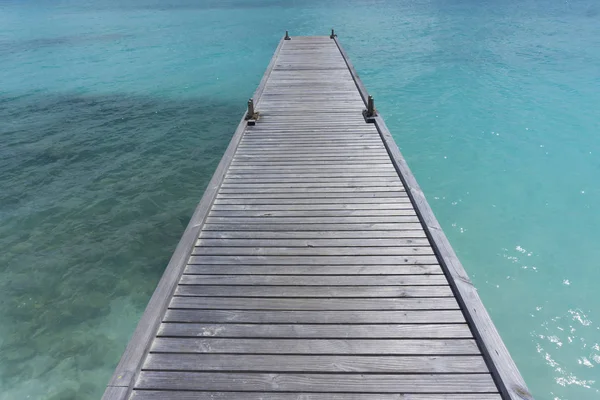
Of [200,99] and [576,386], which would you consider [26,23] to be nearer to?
[200,99]

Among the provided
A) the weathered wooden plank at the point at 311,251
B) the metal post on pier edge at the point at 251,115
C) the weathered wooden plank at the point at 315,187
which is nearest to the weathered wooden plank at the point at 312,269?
the weathered wooden plank at the point at 311,251

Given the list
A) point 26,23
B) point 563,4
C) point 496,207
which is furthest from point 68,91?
point 563,4

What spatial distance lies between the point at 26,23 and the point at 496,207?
159 feet

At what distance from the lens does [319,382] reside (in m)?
3.54

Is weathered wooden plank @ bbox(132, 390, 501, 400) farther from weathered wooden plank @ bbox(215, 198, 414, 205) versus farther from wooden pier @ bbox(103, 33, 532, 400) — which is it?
weathered wooden plank @ bbox(215, 198, 414, 205)

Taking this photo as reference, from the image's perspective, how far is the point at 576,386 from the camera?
5957mm

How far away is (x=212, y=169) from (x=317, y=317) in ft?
28.6

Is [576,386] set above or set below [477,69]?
below

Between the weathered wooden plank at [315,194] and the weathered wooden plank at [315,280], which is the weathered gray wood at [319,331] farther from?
the weathered wooden plank at [315,194]

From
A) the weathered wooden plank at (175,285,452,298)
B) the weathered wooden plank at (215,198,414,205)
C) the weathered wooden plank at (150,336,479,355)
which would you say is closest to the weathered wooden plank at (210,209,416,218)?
the weathered wooden plank at (215,198,414,205)

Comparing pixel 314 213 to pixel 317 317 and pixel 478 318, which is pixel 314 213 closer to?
pixel 317 317

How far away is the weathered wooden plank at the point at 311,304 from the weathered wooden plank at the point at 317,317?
0.06 meters

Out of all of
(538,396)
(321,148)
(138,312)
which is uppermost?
(321,148)

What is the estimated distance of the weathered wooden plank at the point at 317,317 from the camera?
4125mm
